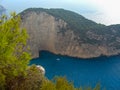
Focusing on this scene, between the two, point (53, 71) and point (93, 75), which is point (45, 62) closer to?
point (53, 71)

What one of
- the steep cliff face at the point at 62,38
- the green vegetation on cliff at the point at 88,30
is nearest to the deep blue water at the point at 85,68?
the steep cliff face at the point at 62,38

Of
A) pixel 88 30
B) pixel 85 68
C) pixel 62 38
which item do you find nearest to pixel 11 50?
pixel 85 68

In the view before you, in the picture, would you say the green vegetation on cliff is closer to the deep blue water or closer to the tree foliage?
the deep blue water

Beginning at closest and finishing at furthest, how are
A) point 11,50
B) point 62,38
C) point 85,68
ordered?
1. point 11,50
2. point 85,68
3. point 62,38

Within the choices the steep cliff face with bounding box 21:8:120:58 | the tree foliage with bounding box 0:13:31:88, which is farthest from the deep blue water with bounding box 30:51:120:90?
the tree foliage with bounding box 0:13:31:88

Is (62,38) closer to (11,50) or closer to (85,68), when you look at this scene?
(85,68)

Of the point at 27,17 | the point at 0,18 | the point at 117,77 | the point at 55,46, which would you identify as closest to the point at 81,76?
the point at 117,77

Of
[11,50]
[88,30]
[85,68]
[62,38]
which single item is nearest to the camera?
[11,50]
